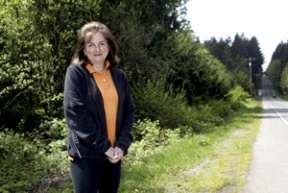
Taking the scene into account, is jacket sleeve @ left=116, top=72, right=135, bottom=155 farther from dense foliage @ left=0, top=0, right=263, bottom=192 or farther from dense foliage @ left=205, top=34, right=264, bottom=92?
dense foliage @ left=205, top=34, right=264, bottom=92

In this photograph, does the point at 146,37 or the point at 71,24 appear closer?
the point at 71,24

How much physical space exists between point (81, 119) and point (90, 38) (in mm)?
661

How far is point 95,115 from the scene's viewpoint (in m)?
2.37

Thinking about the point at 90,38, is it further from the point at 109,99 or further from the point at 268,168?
the point at 268,168

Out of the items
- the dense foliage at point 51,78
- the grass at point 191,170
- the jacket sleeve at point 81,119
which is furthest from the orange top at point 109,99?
the dense foliage at point 51,78

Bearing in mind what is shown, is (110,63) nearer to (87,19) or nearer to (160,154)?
(160,154)

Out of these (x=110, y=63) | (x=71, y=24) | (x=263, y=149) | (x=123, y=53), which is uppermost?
(x=71, y=24)

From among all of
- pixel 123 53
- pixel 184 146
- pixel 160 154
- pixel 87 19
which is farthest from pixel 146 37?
pixel 160 154

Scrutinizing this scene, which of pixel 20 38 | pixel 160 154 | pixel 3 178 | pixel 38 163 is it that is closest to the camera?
pixel 3 178

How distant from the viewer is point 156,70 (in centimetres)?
1529

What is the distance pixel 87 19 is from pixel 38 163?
6.89m

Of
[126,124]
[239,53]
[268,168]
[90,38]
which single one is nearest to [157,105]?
[268,168]

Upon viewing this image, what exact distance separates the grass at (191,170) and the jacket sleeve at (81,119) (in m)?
2.90

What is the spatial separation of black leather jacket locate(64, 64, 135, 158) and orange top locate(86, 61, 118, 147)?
32mm
